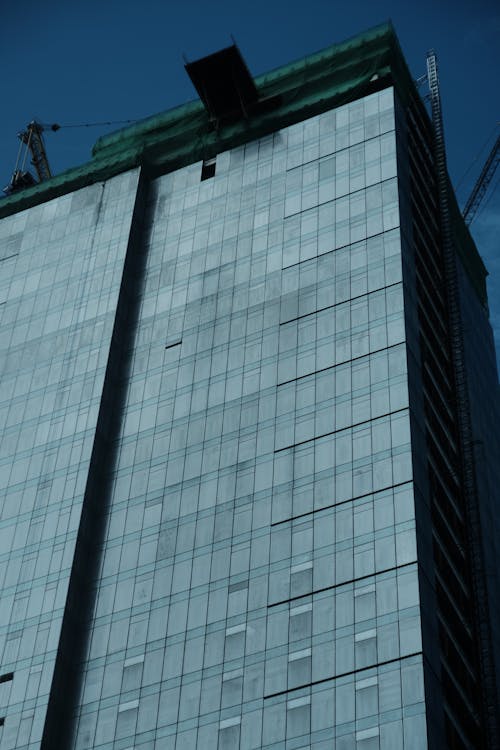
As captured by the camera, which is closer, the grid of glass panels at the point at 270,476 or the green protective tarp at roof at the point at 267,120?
the grid of glass panels at the point at 270,476

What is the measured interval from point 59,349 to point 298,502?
4063 centimetres

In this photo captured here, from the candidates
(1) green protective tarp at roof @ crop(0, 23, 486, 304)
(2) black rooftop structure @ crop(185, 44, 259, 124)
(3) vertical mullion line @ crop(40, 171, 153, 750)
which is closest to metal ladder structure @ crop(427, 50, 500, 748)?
(1) green protective tarp at roof @ crop(0, 23, 486, 304)

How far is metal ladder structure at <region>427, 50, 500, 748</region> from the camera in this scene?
107 metres

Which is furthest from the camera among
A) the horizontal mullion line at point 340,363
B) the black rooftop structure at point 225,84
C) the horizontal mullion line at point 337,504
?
the black rooftop structure at point 225,84

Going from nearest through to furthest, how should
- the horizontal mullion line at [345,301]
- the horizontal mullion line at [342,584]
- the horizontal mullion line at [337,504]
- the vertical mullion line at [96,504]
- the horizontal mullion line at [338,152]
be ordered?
1. the horizontal mullion line at [342,584]
2. the horizontal mullion line at [337,504]
3. the vertical mullion line at [96,504]
4. the horizontal mullion line at [345,301]
5. the horizontal mullion line at [338,152]

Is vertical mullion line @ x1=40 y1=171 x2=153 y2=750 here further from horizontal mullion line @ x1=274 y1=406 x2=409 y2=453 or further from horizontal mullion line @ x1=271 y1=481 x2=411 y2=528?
horizontal mullion line @ x1=271 y1=481 x2=411 y2=528

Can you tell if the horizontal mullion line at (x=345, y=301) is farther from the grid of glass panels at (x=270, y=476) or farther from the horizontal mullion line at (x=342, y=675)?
the horizontal mullion line at (x=342, y=675)

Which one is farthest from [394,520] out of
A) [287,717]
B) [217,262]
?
[217,262]

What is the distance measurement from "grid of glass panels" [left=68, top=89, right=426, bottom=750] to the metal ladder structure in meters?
13.1

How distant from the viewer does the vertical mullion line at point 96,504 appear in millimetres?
109812

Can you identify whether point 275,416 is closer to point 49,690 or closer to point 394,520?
point 394,520

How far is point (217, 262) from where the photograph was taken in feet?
455

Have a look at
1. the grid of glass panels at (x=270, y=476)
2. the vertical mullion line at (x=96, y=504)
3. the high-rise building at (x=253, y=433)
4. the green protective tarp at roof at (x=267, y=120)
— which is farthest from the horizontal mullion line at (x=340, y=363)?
the green protective tarp at roof at (x=267, y=120)

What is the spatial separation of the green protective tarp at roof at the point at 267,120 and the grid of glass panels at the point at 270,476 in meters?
2.90
